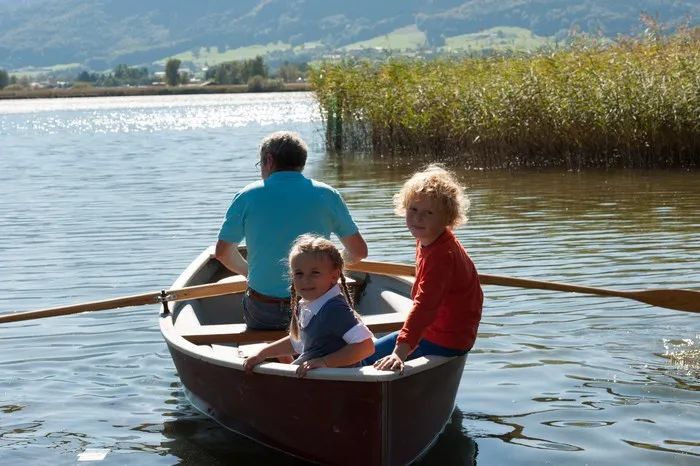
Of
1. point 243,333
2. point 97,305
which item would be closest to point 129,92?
point 97,305

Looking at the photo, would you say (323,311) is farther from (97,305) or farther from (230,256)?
(97,305)

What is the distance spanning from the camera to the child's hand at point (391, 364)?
5.39 metres

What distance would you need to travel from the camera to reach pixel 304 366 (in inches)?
218

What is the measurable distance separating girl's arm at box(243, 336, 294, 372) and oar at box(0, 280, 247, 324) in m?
1.82

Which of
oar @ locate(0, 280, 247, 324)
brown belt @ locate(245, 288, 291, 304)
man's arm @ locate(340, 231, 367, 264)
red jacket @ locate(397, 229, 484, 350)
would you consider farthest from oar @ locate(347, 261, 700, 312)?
red jacket @ locate(397, 229, 484, 350)

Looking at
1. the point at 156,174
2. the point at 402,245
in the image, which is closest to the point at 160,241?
the point at 402,245

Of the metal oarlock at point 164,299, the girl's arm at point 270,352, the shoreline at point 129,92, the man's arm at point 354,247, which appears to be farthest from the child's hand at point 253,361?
the shoreline at point 129,92

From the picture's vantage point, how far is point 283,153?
21.7 feet

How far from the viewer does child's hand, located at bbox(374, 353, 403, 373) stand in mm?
5395

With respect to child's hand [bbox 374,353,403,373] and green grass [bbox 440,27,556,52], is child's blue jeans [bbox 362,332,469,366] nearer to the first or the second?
child's hand [bbox 374,353,403,373]

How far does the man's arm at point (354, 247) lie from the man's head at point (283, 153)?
47cm

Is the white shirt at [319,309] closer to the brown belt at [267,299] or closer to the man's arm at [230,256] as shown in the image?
the brown belt at [267,299]

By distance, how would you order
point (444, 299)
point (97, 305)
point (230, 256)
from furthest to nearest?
point (97, 305) < point (230, 256) < point (444, 299)

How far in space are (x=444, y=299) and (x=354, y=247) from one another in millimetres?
1209
